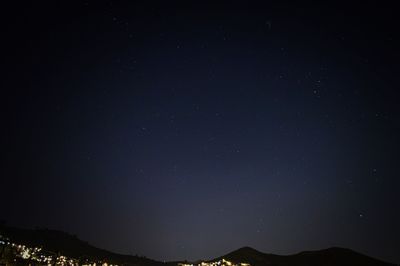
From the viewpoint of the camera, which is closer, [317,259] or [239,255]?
[317,259]

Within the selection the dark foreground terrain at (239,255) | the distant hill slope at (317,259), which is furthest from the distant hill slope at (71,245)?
the distant hill slope at (317,259)

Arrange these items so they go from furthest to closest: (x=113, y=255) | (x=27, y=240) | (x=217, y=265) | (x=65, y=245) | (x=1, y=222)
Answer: (x=113, y=255) < (x=65, y=245) < (x=27, y=240) < (x=1, y=222) < (x=217, y=265)

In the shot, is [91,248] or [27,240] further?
[91,248]

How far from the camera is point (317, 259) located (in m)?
74.6

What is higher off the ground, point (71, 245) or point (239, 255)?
point (239, 255)

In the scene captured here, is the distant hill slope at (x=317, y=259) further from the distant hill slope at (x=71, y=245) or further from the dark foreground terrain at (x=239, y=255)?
the distant hill slope at (x=71, y=245)

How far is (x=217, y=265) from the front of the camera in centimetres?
3772

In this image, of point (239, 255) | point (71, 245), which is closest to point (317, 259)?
point (239, 255)

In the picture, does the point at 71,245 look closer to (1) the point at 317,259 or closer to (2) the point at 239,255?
(2) the point at 239,255

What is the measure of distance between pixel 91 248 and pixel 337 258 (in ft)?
248

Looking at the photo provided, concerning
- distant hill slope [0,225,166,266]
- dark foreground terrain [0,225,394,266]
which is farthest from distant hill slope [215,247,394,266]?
distant hill slope [0,225,166,266]

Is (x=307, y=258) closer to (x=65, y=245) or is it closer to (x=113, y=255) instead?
(x=113, y=255)

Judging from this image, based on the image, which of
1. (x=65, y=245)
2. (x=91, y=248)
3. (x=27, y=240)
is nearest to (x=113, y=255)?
(x=91, y=248)

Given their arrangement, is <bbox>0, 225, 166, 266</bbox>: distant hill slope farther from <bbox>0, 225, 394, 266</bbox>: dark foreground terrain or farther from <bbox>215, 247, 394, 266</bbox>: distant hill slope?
<bbox>215, 247, 394, 266</bbox>: distant hill slope
